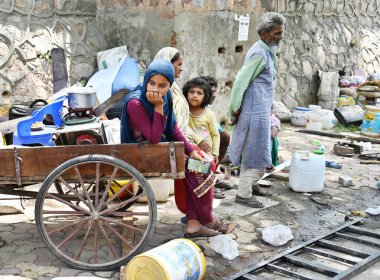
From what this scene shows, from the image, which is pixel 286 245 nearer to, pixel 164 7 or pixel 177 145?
pixel 177 145

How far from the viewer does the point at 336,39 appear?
464 inches

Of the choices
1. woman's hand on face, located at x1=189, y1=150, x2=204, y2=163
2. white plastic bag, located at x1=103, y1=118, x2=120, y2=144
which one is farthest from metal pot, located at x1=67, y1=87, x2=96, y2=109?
woman's hand on face, located at x1=189, y1=150, x2=204, y2=163

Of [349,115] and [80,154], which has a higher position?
[80,154]

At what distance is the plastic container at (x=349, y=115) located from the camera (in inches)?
396

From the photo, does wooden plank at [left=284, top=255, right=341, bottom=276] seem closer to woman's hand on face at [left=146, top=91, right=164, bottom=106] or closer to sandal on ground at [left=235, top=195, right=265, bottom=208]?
sandal on ground at [left=235, top=195, right=265, bottom=208]

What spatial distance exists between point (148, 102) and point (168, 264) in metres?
1.26

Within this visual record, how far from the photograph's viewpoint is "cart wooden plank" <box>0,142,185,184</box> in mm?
3672

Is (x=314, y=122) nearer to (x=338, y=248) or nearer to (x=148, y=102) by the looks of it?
(x=338, y=248)

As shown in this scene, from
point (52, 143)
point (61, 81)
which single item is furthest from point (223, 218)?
point (61, 81)

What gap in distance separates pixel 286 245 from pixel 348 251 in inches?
19.5

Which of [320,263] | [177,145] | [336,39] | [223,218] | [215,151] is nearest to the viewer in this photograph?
[177,145]

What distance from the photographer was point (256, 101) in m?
5.04

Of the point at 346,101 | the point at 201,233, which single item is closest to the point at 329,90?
the point at 346,101

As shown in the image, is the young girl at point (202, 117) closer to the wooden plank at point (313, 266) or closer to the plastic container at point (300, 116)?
the wooden plank at point (313, 266)
